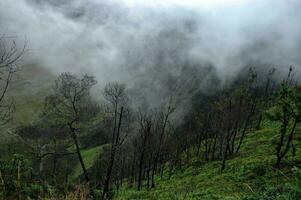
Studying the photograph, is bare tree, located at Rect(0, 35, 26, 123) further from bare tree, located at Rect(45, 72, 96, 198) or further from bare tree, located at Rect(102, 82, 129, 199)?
bare tree, located at Rect(45, 72, 96, 198)

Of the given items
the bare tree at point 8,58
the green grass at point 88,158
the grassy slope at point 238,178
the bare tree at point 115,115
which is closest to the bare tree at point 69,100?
the bare tree at point 115,115

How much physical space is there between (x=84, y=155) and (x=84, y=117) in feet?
380

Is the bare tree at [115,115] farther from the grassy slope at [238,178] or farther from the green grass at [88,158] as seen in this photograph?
the green grass at [88,158]

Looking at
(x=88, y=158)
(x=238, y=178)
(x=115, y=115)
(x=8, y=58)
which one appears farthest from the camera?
(x=88, y=158)

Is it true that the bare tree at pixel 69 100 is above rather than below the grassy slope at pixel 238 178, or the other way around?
above

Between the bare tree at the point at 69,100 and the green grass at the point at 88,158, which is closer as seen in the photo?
the bare tree at the point at 69,100

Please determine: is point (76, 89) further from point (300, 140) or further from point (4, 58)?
point (300, 140)

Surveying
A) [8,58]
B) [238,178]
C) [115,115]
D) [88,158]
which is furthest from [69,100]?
[88,158]

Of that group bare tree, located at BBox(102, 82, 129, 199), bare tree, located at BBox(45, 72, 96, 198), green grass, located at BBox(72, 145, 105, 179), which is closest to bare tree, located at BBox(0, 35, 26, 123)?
bare tree, located at BBox(102, 82, 129, 199)

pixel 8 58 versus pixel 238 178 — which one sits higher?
pixel 8 58

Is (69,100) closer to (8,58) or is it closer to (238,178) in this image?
(238,178)

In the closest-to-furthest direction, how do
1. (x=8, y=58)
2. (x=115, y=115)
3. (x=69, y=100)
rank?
(x=8, y=58) → (x=69, y=100) → (x=115, y=115)

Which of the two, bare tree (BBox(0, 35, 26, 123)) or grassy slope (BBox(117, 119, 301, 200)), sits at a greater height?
bare tree (BBox(0, 35, 26, 123))

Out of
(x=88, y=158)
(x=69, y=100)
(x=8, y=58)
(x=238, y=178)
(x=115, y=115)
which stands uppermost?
(x=69, y=100)
